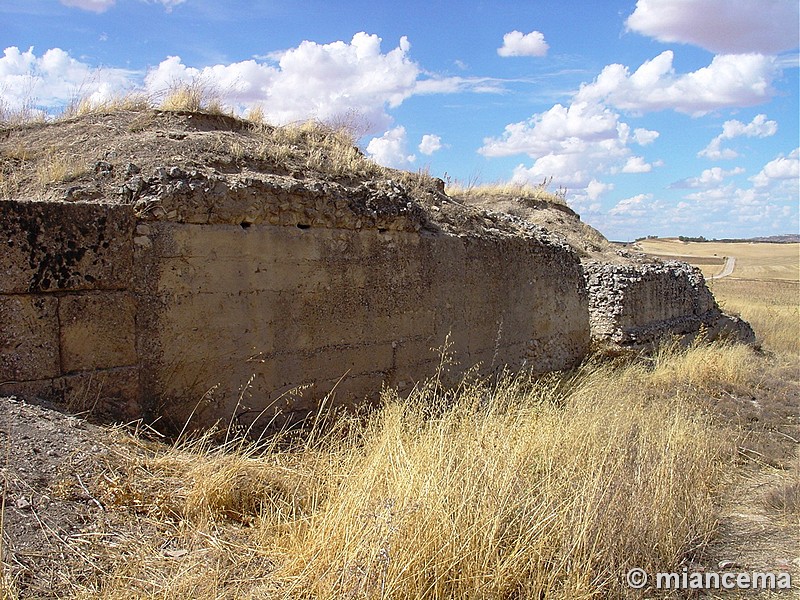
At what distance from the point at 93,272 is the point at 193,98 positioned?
3.05 meters

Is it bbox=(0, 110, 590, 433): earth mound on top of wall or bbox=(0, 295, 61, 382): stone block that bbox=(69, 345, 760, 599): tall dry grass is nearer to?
bbox=(0, 110, 590, 433): earth mound on top of wall

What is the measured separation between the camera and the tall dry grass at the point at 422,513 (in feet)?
9.69

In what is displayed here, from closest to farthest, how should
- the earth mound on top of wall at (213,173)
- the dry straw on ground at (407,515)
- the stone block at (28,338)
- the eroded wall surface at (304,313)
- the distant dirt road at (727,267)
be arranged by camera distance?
the dry straw on ground at (407,515)
the stone block at (28,338)
the eroded wall surface at (304,313)
the earth mound on top of wall at (213,173)
the distant dirt road at (727,267)

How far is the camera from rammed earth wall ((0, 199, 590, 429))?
13.9ft

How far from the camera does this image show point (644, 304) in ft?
36.0

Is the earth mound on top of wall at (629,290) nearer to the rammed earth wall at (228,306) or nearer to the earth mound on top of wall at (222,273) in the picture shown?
the earth mound on top of wall at (222,273)

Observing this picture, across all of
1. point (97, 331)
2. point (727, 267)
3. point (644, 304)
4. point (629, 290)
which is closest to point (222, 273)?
point (97, 331)

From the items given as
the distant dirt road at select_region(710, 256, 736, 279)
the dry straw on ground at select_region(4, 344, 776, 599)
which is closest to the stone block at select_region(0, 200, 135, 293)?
the dry straw on ground at select_region(4, 344, 776, 599)

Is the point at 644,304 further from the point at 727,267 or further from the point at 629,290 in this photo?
the point at 727,267

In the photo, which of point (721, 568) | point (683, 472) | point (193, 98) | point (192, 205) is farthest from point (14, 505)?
point (193, 98)

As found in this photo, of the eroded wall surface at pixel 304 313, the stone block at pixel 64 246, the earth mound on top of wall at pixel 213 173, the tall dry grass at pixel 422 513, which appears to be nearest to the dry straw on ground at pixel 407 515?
the tall dry grass at pixel 422 513

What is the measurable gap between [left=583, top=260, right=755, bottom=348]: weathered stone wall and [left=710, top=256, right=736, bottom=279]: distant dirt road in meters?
35.6

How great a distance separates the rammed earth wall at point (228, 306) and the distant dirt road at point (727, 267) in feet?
143

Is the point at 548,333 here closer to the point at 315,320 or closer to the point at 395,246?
the point at 395,246
